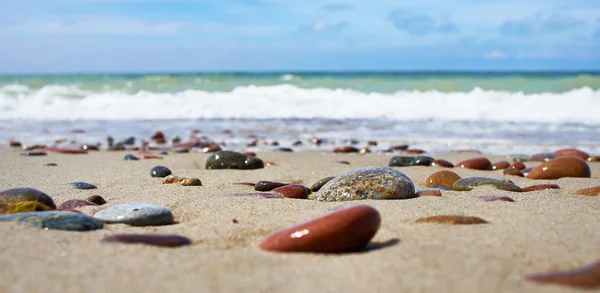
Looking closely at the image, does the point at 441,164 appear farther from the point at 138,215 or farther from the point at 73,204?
the point at 138,215

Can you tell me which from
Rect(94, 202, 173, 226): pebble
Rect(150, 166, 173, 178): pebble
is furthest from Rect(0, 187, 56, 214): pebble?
Rect(150, 166, 173, 178): pebble

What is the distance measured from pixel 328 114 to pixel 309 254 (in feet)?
43.5

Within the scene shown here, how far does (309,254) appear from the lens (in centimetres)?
221

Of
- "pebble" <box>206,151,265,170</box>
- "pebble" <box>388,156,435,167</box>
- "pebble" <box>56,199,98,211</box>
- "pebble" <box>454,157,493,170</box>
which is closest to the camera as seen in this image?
"pebble" <box>56,199,98,211</box>

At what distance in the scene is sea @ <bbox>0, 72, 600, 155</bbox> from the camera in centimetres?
973

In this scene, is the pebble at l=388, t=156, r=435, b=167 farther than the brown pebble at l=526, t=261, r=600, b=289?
Yes

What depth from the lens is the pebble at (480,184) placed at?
13.2 feet

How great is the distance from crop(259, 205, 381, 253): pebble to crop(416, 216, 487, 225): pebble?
50cm

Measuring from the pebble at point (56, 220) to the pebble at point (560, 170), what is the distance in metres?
3.63

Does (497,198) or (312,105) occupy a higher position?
(497,198)

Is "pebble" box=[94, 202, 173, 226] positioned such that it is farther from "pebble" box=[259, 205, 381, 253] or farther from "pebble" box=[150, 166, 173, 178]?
"pebble" box=[150, 166, 173, 178]

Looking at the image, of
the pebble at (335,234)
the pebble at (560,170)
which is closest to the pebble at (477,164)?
the pebble at (560,170)

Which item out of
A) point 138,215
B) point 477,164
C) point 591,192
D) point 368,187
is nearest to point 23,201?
point 138,215

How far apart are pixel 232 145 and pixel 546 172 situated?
4830mm
